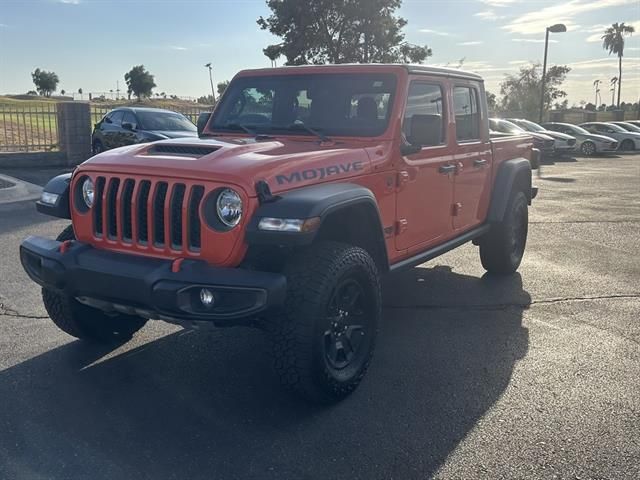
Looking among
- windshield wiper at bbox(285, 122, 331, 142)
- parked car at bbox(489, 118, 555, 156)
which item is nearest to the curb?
windshield wiper at bbox(285, 122, 331, 142)

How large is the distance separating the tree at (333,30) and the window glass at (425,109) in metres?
28.0

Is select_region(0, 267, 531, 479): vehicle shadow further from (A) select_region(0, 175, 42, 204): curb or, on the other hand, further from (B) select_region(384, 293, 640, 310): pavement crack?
(A) select_region(0, 175, 42, 204): curb

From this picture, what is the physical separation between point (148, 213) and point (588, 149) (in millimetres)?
26490

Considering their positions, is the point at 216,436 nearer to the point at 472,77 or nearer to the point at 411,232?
the point at 411,232

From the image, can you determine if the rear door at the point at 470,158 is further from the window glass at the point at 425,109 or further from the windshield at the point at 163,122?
the windshield at the point at 163,122

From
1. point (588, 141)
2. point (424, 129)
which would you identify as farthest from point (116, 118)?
point (588, 141)

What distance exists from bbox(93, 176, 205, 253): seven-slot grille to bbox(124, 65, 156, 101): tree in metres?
71.1

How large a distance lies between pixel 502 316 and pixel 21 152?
14.3 metres

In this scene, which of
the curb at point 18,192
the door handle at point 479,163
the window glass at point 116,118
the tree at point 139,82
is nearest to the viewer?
the door handle at point 479,163

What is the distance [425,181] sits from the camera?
191 inches

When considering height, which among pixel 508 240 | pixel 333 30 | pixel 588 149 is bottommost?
pixel 508 240

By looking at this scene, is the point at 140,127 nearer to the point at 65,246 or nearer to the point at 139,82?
the point at 65,246

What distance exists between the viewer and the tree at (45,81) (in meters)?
81.0

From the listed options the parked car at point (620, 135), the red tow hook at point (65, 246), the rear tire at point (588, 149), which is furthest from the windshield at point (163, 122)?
the parked car at point (620, 135)
